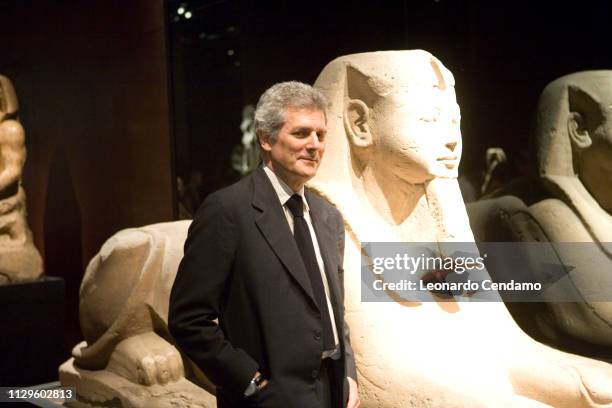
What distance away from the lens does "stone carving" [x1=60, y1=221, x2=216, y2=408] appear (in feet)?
12.1

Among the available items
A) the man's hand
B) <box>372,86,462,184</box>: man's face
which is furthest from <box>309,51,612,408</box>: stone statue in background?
the man's hand

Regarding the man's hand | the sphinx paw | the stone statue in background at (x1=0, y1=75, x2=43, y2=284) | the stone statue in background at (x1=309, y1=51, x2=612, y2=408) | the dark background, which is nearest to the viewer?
the man's hand

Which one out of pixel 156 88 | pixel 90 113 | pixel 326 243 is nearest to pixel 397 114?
pixel 326 243

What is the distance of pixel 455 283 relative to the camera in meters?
3.08

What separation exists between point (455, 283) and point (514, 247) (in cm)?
150

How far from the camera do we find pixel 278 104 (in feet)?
7.18

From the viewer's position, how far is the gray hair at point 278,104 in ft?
7.17

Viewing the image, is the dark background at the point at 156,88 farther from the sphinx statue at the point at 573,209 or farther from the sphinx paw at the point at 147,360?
the sphinx paw at the point at 147,360

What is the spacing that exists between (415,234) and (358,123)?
1.74ft

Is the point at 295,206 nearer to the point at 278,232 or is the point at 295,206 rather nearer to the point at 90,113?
the point at 278,232

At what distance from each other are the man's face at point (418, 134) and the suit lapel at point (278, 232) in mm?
1025

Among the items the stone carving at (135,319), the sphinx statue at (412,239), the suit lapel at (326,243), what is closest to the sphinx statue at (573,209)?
the sphinx statue at (412,239)

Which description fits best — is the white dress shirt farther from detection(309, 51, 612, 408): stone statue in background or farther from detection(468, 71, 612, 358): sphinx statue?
detection(468, 71, 612, 358): sphinx statue

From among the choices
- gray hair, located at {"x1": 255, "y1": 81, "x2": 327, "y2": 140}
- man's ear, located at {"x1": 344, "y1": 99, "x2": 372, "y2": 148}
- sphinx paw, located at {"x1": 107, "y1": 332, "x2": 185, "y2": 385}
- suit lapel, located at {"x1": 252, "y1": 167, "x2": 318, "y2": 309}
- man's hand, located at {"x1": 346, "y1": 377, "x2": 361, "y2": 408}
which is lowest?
sphinx paw, located at {"x1": 107, "y1": 332, "x2": 185, "y2": 385}
